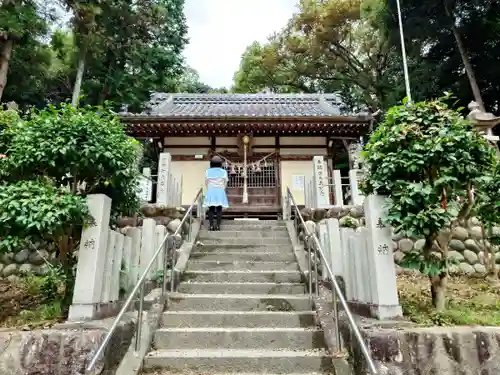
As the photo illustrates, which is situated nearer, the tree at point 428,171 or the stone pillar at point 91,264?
the stone pillar at point 91,264

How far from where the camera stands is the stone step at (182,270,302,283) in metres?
5.52

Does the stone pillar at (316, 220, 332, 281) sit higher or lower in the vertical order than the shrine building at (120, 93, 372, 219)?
lower

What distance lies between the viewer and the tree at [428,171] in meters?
3.56

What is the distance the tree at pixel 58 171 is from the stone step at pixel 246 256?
248 centimetres

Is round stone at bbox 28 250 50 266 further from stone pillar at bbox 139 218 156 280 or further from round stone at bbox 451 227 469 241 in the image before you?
round stone at bbox 451 227 469 241

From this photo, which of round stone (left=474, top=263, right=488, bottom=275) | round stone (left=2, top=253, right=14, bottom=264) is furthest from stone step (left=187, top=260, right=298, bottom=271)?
round stone (left=474, top=263, right=488, bottom=275)

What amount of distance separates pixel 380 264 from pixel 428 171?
3.64 feet

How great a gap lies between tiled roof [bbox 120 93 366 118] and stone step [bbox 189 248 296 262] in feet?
26.4

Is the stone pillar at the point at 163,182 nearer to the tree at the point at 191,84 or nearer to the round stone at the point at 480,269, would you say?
the round stone at the point at 480,269

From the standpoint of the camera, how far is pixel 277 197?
1115 cm

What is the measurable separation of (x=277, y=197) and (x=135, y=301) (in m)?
7.12

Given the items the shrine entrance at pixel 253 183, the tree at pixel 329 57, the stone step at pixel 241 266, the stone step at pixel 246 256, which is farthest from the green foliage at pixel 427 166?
the tree at pixel 329 57

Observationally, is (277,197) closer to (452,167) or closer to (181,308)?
(181,308)

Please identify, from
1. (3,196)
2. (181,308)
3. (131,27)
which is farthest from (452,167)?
(131,27)
